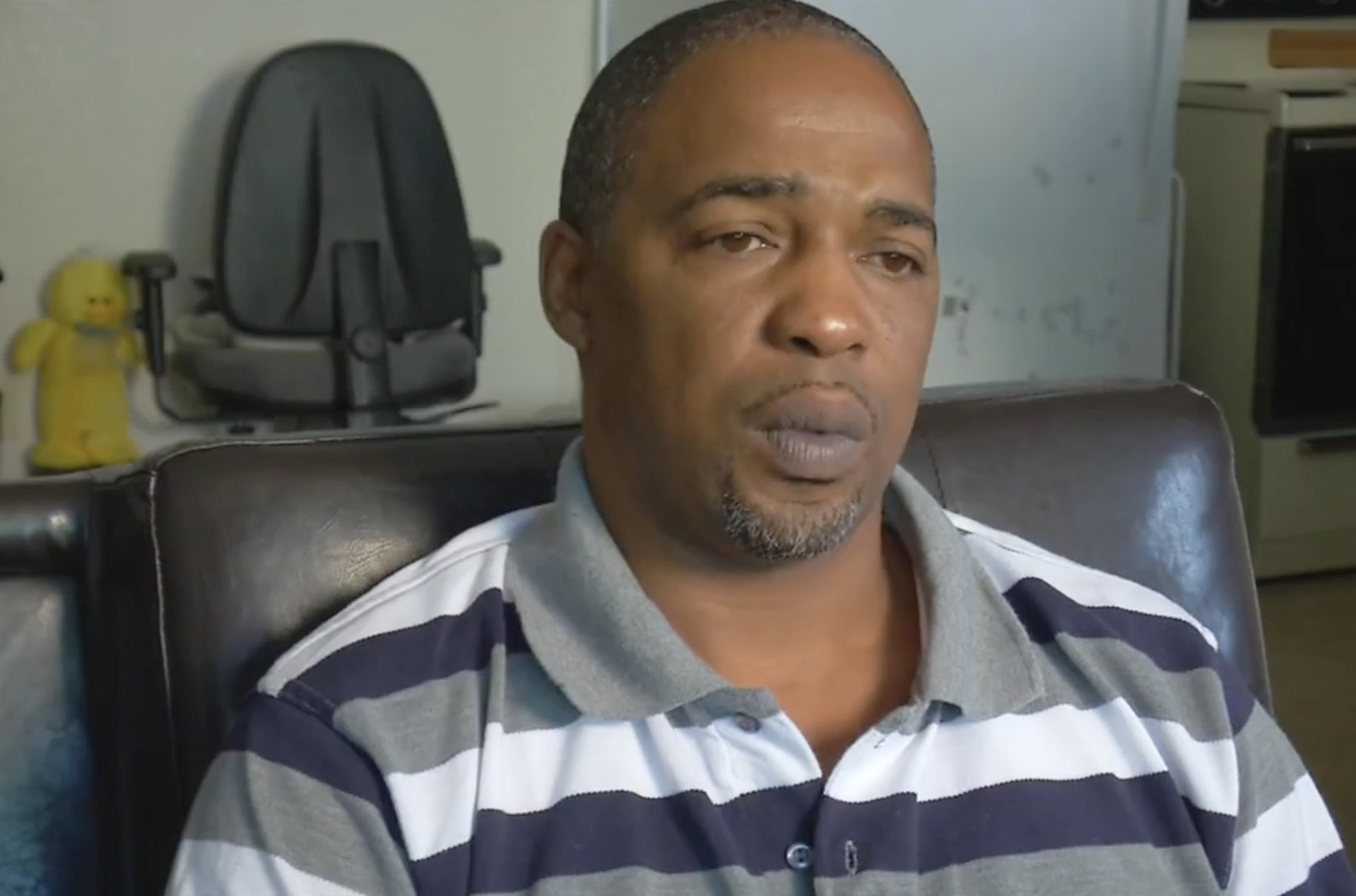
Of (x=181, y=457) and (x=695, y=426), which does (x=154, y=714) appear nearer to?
(x=181, y=457)

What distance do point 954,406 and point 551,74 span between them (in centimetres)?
225

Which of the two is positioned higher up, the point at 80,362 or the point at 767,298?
the point at 767,298

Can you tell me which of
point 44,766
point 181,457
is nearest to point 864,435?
point 181,457

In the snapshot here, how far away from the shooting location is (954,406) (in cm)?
126

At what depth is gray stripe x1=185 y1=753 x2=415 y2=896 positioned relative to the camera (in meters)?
0.88

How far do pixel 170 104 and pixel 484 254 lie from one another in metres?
0.72

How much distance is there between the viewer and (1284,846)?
1.04 metres

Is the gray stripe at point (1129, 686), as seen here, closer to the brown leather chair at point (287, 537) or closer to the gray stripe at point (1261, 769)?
the gray stripe at point (1261, 769)

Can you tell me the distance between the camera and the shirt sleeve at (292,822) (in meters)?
0.87

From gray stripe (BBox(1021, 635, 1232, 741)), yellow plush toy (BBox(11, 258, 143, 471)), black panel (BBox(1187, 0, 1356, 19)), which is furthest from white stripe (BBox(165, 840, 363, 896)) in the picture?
black panel (BBox(1187, 0, 1356, 19))

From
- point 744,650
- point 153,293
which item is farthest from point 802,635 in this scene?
point 153,293

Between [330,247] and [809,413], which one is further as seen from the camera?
[330,247]

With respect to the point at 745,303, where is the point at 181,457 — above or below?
below

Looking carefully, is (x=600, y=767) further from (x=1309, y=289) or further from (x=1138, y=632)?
(x=1309, y=289)
